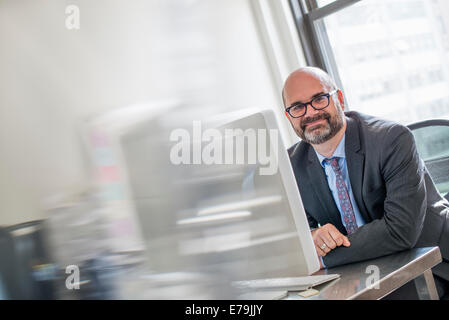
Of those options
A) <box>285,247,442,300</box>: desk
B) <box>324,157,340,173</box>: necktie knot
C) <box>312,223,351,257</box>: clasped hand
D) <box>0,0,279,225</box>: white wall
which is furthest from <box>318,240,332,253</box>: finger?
<box>0,0,279,225</box>: white wall

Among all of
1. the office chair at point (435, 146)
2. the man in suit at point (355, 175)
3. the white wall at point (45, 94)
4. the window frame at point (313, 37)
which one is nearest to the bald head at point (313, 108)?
the man in suit at point (355, 175)

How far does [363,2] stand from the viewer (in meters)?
2.88

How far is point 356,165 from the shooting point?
1656 mm

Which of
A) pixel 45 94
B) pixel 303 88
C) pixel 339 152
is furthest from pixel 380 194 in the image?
pixel 45 94

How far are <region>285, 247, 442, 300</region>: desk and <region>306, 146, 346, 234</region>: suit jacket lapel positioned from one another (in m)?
0.49

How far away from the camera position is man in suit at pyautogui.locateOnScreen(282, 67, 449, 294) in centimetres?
144

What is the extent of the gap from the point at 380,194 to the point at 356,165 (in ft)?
0.42

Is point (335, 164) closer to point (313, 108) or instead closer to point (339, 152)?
point (339, 152)

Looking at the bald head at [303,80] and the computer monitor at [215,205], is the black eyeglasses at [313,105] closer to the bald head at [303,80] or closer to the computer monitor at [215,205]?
the bald head at [303,80]

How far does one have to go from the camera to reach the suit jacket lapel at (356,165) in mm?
1649

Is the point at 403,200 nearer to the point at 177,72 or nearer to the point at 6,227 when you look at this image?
the point at 6,227

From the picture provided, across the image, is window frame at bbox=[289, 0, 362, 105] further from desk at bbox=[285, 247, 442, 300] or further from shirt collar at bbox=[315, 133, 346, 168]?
desk at bbox=[285, 247, 442, 300]

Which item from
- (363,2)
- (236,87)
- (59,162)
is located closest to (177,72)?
(236,87)

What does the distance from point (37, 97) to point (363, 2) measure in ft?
8.01
